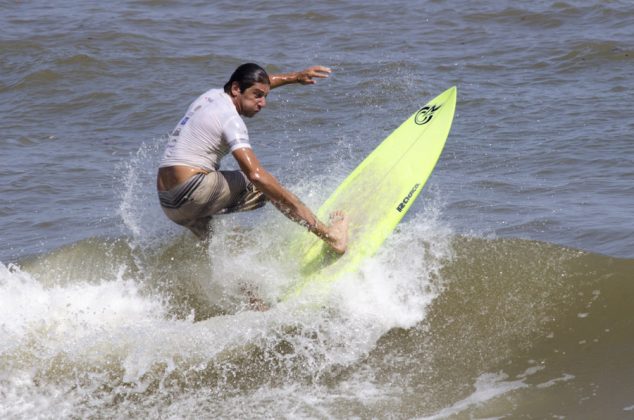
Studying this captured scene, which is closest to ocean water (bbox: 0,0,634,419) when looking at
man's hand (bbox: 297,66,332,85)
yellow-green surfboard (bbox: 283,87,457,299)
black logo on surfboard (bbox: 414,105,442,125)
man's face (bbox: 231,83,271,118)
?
yellow-green surfboard (bbox: 283,87,457,299)

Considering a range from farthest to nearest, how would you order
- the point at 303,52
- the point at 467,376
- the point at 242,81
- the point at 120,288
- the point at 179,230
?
the point at 303,52 → the point at 179,230 → the point at 120,288 → the point at 242,81 → the point at 467,376

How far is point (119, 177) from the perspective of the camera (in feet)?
29.9

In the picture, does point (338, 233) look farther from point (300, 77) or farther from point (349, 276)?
point (300, 77)

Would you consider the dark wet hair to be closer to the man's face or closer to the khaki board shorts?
the man's face

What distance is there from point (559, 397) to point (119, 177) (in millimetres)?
5443

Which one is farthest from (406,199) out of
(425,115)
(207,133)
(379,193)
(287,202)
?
(207,133)

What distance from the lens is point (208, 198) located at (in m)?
5.88

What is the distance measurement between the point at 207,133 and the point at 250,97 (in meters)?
0.36

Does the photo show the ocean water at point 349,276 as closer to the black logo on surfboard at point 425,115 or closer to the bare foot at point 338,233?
the bare foot at point 338,233

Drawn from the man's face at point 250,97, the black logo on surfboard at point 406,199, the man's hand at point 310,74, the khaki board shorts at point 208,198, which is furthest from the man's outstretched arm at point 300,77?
the black logo on surfboard at point 406,199

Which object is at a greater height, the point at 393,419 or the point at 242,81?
the point at 242,81

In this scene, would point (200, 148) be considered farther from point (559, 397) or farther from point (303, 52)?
point (303, 52)

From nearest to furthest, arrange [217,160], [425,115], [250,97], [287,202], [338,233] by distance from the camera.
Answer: [287,202] < [250,97] < [217,160] < [338,233] < [425,115]

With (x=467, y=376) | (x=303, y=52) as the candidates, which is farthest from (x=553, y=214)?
(x=303, y=52)
